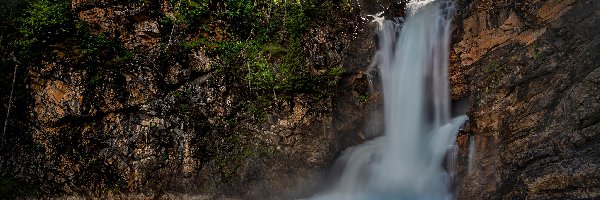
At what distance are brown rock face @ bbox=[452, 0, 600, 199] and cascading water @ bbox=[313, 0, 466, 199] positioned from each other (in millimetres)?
681

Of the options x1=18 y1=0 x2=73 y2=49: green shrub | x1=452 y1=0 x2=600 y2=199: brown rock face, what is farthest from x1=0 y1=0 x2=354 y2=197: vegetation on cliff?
x1=452 y1=0 x2=600 y2=199: brown rock face

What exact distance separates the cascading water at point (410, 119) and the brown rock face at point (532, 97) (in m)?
0.68

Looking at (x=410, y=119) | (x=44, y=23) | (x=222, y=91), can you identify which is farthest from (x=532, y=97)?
(x=44, y=23)

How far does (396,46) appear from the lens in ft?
35.2

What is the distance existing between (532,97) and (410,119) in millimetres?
2893

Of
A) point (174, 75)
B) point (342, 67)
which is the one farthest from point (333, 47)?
point (174, 75)

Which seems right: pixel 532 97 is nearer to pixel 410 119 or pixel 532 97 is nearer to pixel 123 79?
pixel 410 119

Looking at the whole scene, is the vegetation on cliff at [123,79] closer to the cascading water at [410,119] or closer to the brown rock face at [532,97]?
the cascading water at [410,119]

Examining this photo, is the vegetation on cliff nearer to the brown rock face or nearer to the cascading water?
the cascading water

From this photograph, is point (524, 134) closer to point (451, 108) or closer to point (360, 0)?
point (451, 108)

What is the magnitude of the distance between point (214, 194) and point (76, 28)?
4.86 meters

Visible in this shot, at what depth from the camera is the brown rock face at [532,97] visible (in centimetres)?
638

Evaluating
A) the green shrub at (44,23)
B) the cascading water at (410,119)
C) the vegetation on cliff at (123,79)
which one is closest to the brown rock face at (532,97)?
the cascading water at (410,119)

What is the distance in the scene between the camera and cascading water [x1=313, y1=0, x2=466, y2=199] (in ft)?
30.2
